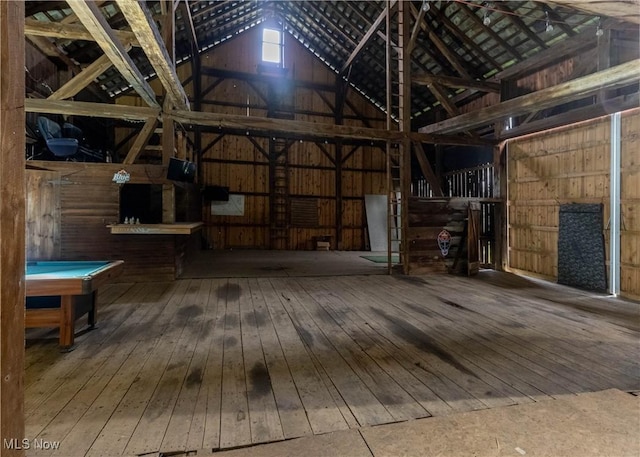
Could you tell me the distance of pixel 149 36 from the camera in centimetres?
299

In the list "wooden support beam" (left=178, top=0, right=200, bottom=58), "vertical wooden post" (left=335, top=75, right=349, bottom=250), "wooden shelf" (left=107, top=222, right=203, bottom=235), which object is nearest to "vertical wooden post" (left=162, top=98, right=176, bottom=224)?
"wooden shelf" (left=107, top=222, right=203, bottom=235)

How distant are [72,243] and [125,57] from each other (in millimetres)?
3457

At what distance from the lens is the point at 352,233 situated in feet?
39.9

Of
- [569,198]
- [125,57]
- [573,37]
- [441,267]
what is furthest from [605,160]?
[125,57]

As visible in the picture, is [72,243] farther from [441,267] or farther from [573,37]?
[573,37]

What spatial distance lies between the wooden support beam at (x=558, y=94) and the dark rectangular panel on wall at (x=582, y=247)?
7.05 feet

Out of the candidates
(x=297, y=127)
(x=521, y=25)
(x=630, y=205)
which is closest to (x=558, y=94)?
(x=630, y=205)

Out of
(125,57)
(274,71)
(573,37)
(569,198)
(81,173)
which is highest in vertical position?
(274,71)

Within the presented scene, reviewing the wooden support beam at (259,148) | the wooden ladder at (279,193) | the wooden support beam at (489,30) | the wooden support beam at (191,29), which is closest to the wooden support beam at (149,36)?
the wooden support beam at (191,29)

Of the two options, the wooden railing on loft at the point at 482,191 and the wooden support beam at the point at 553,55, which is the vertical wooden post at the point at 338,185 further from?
the wooden support beam at the point at 553,55

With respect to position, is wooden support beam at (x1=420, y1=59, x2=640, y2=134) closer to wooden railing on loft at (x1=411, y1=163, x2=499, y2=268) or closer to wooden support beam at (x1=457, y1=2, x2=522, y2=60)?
wooden railing on loft at (x1=411, y1=163, x2=499, y2=268)

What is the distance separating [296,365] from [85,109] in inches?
205

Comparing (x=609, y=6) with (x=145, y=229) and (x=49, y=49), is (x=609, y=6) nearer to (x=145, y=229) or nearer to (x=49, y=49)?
(x=145, y=229)

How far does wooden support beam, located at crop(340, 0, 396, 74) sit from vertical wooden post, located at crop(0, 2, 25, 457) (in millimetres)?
7623
